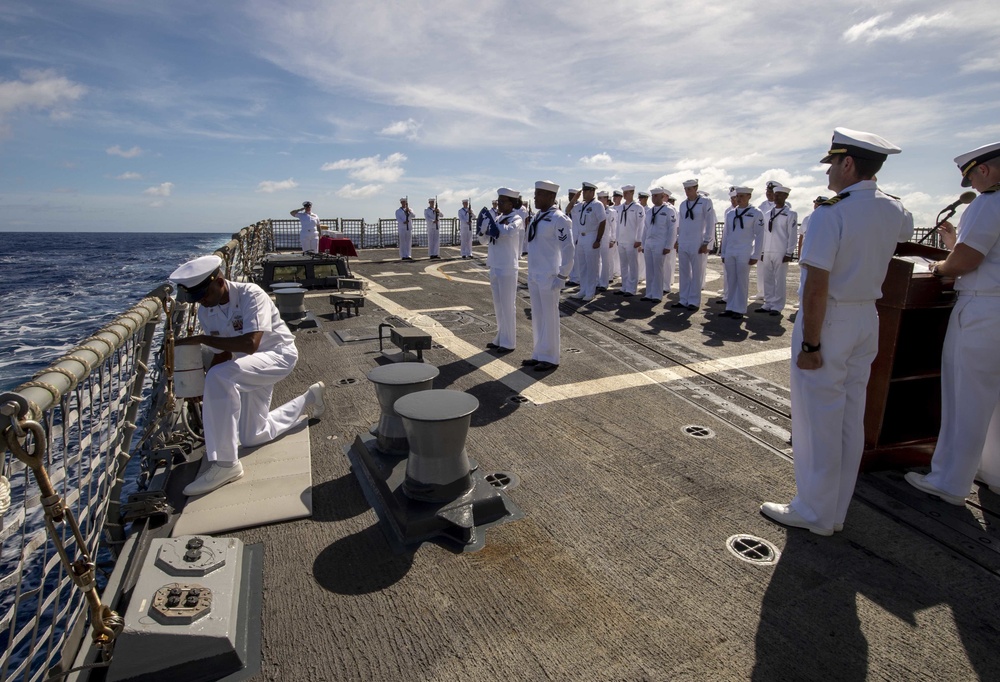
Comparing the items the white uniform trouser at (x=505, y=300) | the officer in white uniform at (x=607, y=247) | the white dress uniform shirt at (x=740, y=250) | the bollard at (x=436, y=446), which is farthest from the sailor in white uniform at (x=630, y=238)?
the bollard at (x=436, y=446)

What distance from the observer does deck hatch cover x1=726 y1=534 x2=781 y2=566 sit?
3070mm

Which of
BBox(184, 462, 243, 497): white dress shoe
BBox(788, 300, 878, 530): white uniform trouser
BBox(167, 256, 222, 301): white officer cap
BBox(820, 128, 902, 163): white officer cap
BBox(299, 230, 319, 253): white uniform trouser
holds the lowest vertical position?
BBox(184, 462, 243, 497): white dress shoe

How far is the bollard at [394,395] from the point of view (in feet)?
12.6

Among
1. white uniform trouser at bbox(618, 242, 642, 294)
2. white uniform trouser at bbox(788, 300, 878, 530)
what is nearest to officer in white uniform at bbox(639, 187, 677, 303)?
white uniform trouser at bbox(618, 242, 642, 294)

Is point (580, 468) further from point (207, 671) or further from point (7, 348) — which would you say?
point (7, 348)

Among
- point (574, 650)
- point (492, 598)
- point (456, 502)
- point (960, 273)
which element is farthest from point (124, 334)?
point (960, 273)

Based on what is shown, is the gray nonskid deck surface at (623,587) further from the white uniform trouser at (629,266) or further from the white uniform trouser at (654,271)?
the white uniform trouser at (629,266)

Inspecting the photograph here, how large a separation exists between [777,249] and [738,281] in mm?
1341

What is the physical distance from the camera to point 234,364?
3.96 metres

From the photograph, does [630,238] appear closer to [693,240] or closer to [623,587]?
[693,240]

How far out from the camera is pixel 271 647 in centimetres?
248

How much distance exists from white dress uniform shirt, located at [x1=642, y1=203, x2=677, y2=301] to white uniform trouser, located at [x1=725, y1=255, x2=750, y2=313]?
1459 millimetres

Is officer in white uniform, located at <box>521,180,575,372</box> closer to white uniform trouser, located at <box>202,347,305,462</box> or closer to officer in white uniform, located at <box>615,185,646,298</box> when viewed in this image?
white uniform trouser, located at <box>202,347,305,462</box>

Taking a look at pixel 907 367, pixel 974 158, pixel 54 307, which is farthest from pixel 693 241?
pixel 54 307
